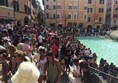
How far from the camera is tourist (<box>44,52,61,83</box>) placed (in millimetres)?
4996

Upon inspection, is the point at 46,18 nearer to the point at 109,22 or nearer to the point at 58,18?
the point at 58,18

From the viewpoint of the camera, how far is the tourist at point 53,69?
500 cm

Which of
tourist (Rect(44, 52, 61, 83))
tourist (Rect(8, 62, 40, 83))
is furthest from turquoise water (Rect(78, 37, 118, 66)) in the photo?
tourist (Rect(8, 62, 40, 83))

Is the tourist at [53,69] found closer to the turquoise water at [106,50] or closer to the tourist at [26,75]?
the tourist at [26,75]

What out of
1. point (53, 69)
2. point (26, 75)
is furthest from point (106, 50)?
point (26, 75)

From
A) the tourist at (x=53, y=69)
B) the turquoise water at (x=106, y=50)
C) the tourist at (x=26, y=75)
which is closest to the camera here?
the tourist at (x=26, y=75)

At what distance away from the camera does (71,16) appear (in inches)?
2371

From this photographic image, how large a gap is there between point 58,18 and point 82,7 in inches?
266

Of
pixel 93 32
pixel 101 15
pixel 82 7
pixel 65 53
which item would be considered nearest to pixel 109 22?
pixel 101 15

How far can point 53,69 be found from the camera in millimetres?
5082

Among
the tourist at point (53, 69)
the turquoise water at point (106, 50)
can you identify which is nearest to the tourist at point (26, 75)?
the tourist at point (53, 69)

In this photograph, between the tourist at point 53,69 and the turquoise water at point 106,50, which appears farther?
the turquoise water at point 106,50

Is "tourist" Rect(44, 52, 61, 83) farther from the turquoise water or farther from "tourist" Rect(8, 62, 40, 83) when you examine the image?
the turquoise water

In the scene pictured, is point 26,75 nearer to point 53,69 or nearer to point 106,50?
point 53,69
